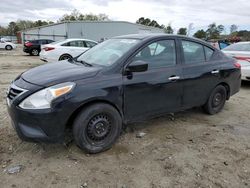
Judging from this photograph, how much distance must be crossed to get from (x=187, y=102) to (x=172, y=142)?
0.90 meters

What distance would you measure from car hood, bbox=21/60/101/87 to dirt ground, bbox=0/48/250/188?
A: 998 millimetres

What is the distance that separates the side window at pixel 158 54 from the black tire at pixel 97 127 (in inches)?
36.3

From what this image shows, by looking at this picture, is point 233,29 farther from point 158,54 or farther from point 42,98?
A: point 42,98

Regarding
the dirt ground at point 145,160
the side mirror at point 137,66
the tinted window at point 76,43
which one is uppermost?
the tinted window at point 76,43

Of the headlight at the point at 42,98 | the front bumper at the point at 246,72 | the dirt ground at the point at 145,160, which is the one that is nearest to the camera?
the dirt ground at the point at 145,160

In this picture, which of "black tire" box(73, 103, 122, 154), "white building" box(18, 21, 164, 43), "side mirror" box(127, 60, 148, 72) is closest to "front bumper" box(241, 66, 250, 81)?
"side mirror" box(127, 60, 148, 72)

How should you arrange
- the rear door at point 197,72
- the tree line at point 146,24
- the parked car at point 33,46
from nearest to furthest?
the rear door at point 197,72 → the parked car at point 33,46 → the tree line at point 146,24

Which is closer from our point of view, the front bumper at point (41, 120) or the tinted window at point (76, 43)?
the front bumper at point (41, 120)

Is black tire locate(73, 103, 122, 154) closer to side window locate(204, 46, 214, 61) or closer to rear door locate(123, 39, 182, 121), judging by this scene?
rear door locate(123, 39, 182, 121)

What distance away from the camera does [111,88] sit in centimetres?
350

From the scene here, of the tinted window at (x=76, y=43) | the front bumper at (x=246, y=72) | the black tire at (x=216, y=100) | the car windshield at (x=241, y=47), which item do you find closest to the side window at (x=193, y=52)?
the black tire at (x=216, y=100)

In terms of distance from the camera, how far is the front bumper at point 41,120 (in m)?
3.11

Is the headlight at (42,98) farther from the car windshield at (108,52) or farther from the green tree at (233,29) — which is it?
the green tree at (233,29)

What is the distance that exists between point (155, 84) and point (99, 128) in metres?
1.11
